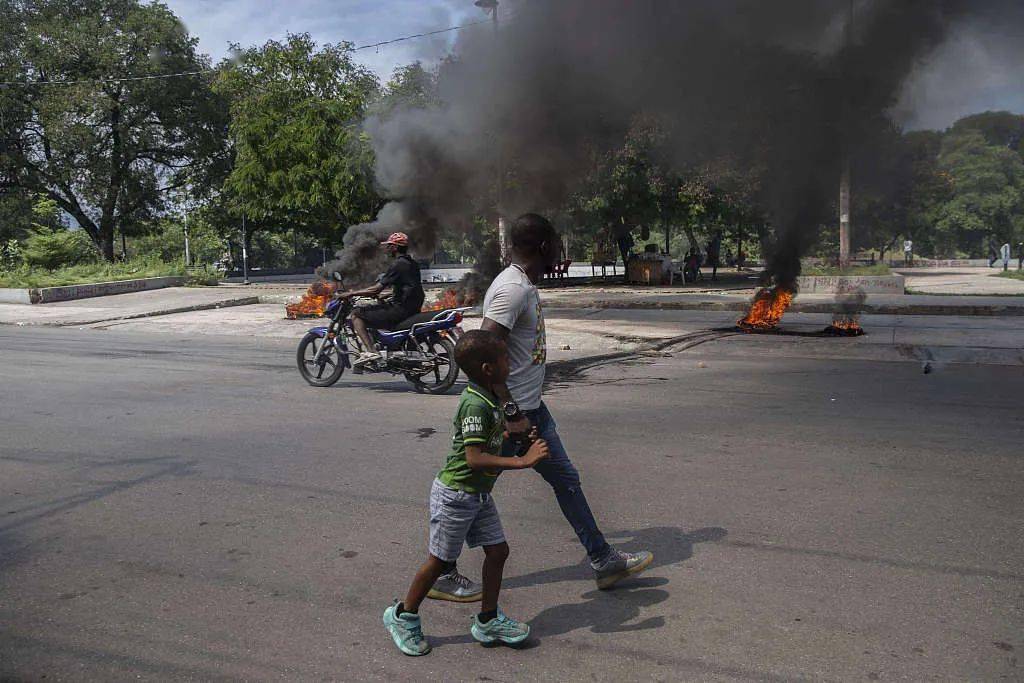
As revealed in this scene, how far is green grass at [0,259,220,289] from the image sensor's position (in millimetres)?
22281

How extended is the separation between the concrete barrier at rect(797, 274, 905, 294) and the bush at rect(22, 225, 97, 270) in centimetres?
2039

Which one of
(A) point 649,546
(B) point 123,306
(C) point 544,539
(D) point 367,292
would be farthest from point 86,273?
(A) point 649,546

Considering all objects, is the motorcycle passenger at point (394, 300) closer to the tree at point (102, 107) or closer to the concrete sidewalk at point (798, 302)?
the concrete sidewalk at point (798, 302)

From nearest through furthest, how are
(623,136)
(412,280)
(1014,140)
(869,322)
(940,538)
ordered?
1. (940,538)
2. (412,280)
3. (869,322)
4. (623,136)
5. (1014,140)

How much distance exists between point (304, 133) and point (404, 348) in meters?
14.5

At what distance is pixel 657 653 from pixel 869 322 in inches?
527

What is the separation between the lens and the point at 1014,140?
3083 centimetres

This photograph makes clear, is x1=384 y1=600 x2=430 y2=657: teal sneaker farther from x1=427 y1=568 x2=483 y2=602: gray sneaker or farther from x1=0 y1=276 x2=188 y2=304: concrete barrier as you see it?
x1=0 y1=276 x2=188 y2=304: concrete barrier

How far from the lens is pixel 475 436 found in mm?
3141

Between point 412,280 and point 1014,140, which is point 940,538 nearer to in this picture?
point 412,280

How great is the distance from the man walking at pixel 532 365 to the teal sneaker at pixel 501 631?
42cm

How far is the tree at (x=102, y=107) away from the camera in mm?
30656

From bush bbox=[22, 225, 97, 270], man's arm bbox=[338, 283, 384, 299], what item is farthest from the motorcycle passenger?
bush bbox=[22, 225, 97, 270]

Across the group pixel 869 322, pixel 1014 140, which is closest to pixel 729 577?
pixel 869 322
